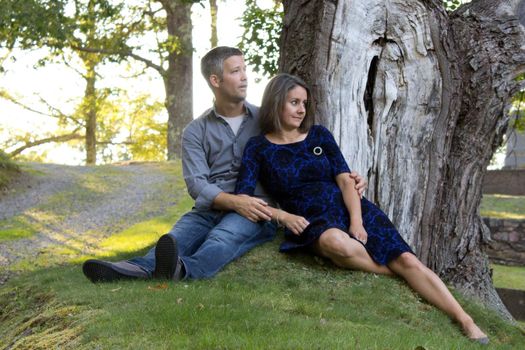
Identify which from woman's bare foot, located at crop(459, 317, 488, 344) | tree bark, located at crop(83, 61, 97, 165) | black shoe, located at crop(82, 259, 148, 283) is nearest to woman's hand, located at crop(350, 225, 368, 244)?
woman's bare foot, located at crop(459, 317, 488, 344)

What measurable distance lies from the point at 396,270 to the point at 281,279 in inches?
34.5

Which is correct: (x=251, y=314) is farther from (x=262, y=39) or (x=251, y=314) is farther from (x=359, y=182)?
(x=262, y=39)

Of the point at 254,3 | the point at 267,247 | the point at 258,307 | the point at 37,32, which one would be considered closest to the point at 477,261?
the point at 267,247

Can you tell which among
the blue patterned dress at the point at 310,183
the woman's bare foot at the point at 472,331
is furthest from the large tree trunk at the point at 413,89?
the woman's bare foot at the point at 472,331

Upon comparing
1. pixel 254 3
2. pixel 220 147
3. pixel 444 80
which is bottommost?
pixel 220 147

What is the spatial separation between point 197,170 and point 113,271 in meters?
1.08

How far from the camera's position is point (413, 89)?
6805mm

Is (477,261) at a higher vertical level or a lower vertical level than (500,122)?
lower

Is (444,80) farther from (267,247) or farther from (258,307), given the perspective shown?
(258,307)

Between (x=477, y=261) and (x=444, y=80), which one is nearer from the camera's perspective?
→ (x=444, y=80)

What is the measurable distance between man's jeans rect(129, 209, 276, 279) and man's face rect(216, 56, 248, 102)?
947mm

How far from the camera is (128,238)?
40.1 feet

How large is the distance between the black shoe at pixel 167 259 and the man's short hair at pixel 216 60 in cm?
152

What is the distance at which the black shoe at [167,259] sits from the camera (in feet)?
17.6
